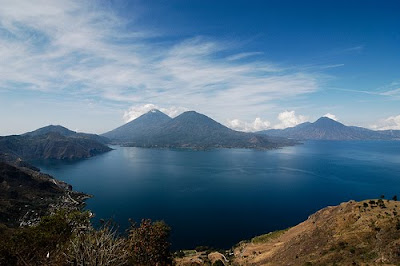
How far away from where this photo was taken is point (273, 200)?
127500mm

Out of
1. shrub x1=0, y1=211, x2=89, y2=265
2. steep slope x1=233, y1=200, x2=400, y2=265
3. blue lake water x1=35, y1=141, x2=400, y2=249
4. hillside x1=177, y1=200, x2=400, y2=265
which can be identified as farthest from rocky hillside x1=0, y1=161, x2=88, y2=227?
steep slope x1=233, y1=200, x2=400, y2=265

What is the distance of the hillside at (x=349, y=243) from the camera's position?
31.2m

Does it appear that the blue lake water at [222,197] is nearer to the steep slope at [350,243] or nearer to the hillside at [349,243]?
the hillside at [349,243]

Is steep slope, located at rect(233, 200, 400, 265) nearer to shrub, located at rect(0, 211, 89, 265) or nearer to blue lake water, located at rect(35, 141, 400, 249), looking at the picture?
shrub, located at rect(0, 211, 89, 265)

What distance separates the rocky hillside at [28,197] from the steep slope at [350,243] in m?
79.9

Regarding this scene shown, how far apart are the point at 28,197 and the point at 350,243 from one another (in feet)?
408

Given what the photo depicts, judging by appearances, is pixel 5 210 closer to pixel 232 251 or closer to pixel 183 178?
pixel 232 251

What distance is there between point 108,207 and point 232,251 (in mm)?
72306

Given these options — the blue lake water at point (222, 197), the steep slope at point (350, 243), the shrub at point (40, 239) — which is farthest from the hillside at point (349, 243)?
the blue lake water at point (222, 197)

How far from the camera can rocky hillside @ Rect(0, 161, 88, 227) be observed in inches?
3551

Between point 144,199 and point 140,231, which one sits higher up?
point 140,231

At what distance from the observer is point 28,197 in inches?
4432

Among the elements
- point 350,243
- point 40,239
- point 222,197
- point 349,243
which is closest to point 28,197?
point 222,197

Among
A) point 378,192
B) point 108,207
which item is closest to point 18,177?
point 108,207
